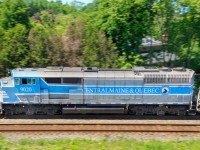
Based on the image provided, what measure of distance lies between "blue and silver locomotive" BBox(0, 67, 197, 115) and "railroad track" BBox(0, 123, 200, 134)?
1.89m

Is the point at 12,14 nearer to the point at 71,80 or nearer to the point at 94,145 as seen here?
the point at 71,80

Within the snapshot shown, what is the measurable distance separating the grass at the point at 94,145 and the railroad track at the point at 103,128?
2.02 metres

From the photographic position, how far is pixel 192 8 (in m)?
27.4

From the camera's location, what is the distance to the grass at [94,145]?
55.7ft

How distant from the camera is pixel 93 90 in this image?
76.6 feet

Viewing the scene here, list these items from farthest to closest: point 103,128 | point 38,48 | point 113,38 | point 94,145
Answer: point 113,38, point 38,48, point 103,128, point 94,145

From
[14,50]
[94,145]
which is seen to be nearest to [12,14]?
[14,50]

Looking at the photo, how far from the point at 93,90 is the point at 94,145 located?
6169 mm

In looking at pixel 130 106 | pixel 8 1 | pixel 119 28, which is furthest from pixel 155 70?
pixel 8 1

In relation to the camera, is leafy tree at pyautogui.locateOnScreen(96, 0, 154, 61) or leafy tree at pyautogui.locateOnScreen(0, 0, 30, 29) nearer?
leafy tree at pyautogui.locateOnScreen(96, 0, 154, 61)

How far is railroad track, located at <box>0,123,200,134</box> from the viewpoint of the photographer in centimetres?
2105

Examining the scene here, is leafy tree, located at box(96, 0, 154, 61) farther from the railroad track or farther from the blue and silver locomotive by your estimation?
the railroad track

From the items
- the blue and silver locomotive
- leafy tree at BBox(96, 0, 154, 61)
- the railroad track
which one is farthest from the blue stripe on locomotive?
leafy tree at BBox(96, 0, 154, 61)

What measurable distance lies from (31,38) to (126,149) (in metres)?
15.0
